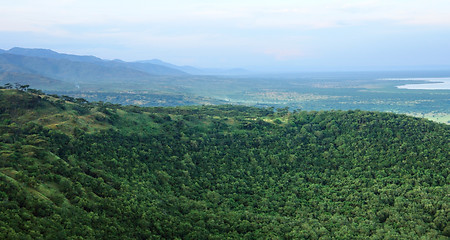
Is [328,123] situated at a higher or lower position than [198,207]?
higher

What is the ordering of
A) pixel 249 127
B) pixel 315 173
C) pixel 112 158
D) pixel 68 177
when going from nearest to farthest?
pixel 68 177
pixel 112 158
pixel 315 173
pixel 249 127

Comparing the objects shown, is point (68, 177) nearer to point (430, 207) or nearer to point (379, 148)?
point (430, 207)

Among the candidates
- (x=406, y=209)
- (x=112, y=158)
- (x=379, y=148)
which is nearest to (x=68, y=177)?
(x=112, y=158)

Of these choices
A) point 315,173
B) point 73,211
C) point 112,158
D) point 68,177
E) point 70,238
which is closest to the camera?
point 70,238

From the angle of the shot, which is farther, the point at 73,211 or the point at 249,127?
the point at 249,127

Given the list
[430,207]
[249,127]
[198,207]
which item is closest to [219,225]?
[198,207]

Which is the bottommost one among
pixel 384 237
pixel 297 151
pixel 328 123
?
pixel 384 237

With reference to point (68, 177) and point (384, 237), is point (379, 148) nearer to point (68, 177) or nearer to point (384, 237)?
point (384, 237)
